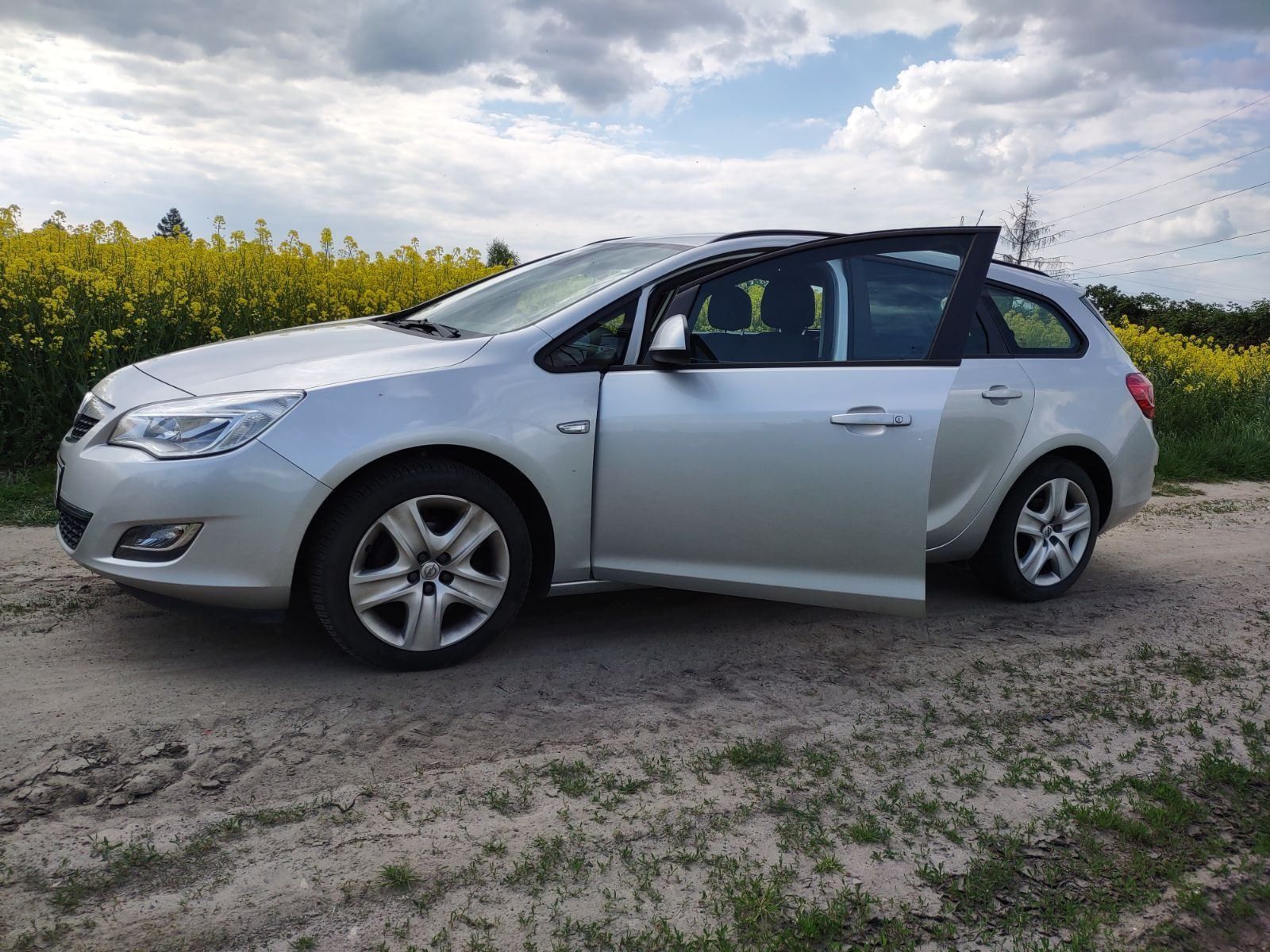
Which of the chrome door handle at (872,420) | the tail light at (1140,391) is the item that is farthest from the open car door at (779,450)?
the tail light at (1140,391)

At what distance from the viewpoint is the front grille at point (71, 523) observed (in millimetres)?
3676

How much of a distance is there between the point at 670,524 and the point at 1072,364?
2309 mm

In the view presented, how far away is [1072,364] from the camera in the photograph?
507 centimetres

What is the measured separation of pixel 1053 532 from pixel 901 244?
1.82 m

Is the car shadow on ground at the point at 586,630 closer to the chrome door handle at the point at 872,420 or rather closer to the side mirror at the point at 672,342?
the chrome door handle at the point at 872,420

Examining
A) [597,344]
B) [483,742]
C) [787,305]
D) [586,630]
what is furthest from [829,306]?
[483,742]

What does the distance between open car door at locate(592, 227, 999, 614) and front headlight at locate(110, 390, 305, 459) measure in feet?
3.74

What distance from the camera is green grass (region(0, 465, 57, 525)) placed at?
5.95 meters

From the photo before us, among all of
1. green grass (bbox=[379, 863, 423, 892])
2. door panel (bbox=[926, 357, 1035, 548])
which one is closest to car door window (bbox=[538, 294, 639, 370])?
door panel (bbox=[926, 357, 1035, 548])

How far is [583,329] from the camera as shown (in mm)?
4074

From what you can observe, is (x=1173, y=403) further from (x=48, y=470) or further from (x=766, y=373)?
(x=48, y=470)

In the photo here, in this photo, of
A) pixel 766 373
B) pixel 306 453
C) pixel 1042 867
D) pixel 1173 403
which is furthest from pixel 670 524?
pixel 1173 403

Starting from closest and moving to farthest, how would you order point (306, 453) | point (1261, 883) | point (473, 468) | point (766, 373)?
point (1261, 883) < point (306, 453) < point (473, 468) < point (766, 373)

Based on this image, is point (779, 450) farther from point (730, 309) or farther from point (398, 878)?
point (398, 878)
